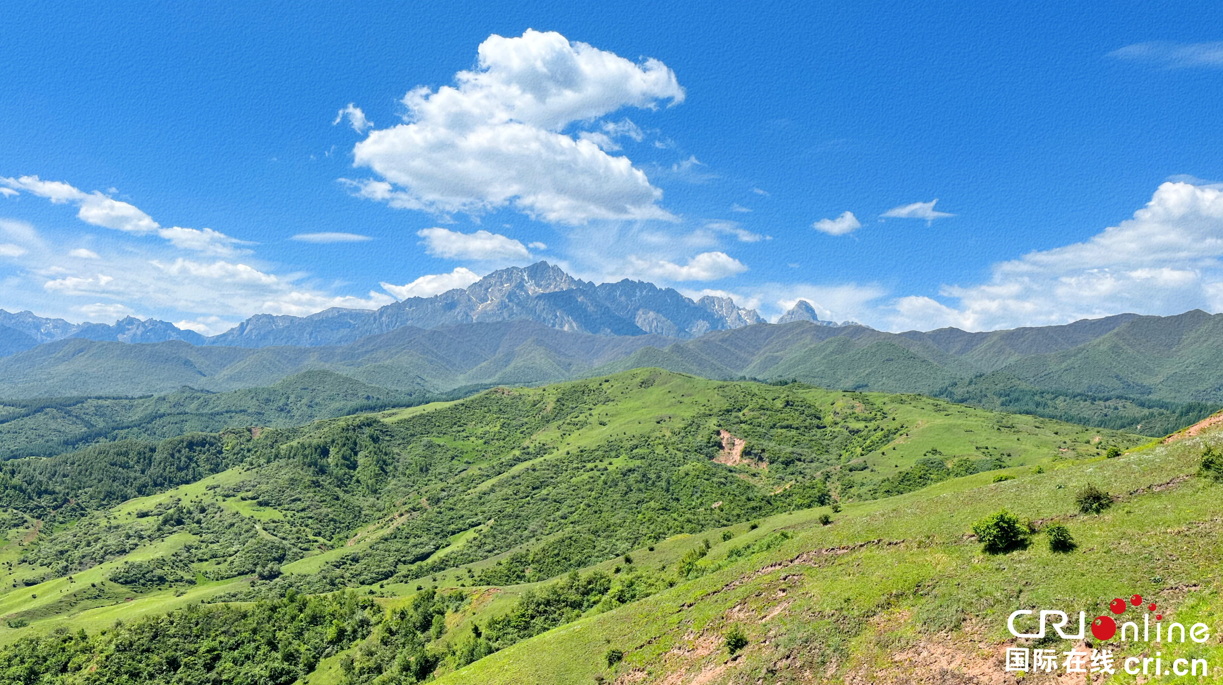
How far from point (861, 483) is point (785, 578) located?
142 meters

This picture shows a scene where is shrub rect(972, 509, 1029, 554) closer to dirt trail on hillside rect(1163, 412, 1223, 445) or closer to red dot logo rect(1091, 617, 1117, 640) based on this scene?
red dot logo rect(1091, 617, 1117, 640)

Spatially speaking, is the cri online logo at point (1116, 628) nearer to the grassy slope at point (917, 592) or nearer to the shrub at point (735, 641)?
the grassy slope at point (917, 592)

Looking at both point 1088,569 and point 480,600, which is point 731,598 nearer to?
point 1088,569

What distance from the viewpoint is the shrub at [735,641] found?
47.4m

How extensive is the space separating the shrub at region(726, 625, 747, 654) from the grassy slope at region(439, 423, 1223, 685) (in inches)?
29.8

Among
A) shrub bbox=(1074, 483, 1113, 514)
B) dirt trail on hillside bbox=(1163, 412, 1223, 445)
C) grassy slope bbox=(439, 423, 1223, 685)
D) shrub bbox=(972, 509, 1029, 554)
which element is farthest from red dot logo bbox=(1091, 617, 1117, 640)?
dirt trail on hillside bbox=(1163, 412, 1223, 445)

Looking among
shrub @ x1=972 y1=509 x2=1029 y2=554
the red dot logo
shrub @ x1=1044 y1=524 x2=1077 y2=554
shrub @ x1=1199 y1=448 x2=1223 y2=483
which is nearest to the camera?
the red dot logo

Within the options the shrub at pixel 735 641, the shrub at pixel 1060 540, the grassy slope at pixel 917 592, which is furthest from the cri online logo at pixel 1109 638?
the shrub at pixel 735 641

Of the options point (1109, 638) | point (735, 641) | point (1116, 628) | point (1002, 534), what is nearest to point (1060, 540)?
point (1002, 534)

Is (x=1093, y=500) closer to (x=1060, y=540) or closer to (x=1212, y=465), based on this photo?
(x=1060, y=540)

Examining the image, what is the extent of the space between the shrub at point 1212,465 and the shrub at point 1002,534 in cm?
1645

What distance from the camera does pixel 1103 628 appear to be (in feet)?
107

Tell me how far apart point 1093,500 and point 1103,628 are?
800 inches

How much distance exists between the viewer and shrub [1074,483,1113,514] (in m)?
47.2
